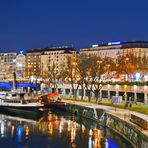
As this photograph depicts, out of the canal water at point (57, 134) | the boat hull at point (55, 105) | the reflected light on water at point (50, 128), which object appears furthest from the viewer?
the boat hull at point (55, 105)

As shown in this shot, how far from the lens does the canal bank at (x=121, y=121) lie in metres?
44.6

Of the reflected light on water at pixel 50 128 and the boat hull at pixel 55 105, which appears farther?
the boat hull at pixel 55 105

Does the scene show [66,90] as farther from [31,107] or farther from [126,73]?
[31,107]

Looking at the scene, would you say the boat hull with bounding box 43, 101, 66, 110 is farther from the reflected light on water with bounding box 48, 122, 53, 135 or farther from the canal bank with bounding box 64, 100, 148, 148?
the reflected light on water with bounding box 48, 122, 53, 135

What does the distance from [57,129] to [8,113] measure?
29913mm

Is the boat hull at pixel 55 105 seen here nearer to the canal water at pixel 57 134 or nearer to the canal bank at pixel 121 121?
the canal bank at pixel 121 121

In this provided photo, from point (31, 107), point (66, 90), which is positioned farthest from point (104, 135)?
point (66, 90)

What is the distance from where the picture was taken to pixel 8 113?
94938 mm

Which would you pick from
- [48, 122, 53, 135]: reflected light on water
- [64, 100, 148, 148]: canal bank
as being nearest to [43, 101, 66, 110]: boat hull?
[64, 100, 148, 148]: canal bank

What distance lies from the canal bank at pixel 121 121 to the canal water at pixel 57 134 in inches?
38.3

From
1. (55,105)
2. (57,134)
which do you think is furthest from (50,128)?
(55,105)

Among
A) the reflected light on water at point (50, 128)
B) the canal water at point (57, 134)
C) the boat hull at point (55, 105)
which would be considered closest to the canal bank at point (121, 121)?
the canal water at point (57, 134)

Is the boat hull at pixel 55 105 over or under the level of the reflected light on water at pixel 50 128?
over

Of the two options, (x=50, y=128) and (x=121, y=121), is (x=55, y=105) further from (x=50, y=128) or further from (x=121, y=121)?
(x=121, y=121)
